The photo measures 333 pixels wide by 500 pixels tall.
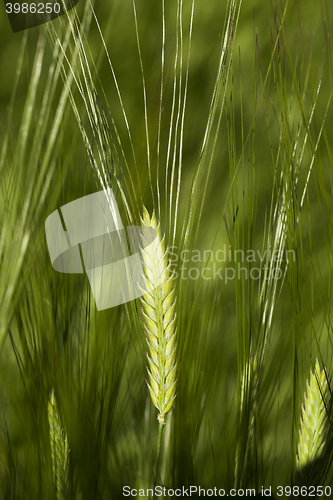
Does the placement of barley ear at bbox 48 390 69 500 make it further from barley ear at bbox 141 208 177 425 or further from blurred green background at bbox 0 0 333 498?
barley ear at bbox 141 208 177 425

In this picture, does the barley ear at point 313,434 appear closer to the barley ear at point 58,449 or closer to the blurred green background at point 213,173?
the blurred green background at point 213,173

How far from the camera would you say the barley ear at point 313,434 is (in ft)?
1.38

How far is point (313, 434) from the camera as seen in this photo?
0.42 m

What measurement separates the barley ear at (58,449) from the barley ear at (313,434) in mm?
337

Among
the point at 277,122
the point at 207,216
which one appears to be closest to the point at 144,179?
the point at 207,216

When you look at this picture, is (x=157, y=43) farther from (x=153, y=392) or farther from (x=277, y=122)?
(x=153, y=392)

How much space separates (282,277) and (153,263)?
25cm

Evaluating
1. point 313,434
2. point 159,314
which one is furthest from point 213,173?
point 313,434

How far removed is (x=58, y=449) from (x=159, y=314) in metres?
0.26

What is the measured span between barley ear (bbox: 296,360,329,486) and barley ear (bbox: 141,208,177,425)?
0.68 ft

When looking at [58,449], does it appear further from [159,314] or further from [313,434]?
[313,434]

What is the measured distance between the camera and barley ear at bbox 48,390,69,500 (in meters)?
0.42

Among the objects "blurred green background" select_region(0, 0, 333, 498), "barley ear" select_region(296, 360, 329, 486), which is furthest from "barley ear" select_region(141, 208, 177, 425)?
Answer: "barley ear" select_region(296, 360, 329, 486)

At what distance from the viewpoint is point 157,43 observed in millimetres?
447
